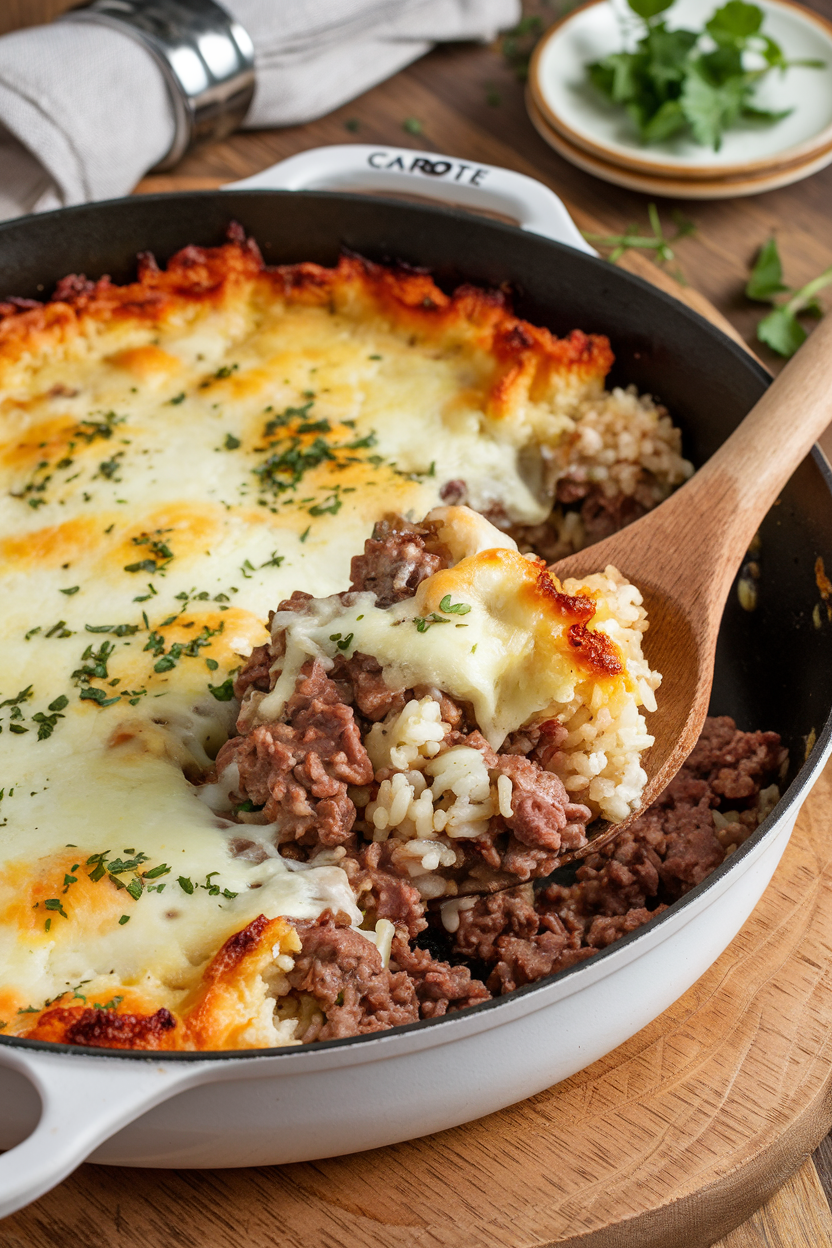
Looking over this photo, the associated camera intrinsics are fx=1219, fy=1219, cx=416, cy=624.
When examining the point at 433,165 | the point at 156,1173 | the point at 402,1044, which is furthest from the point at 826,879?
the point at 433,165

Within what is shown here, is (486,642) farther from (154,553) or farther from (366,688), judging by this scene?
(154,553)

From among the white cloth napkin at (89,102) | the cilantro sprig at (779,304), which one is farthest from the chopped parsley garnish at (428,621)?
the white cloth napkin at (89,102)

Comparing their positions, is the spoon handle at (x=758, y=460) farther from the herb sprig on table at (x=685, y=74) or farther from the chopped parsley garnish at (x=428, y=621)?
the herb sprig on table at (x=685, y=74)

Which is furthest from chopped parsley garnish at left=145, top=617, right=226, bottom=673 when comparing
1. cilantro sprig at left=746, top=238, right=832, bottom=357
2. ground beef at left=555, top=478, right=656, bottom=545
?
cilantro sprig at left=746, top=238, right=832, bottom=357

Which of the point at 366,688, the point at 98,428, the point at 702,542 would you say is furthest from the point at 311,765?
the point at 98,428

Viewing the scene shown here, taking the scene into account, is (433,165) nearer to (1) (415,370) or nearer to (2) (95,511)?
(1) (415,370)
